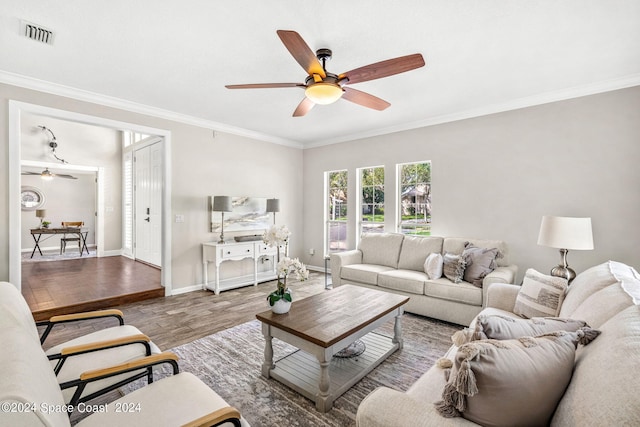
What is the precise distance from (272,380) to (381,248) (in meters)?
2.72

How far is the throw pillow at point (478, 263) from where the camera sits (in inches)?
127

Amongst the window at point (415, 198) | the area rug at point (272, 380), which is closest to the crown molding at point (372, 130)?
the window at point (415, 198)

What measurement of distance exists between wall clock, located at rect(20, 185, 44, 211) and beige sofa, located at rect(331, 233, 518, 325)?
8.90 m

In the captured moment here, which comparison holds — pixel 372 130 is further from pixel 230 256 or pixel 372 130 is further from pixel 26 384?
pixel 26 384

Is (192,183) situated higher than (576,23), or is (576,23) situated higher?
(576,23)

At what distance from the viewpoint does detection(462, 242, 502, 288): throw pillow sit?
3223mm

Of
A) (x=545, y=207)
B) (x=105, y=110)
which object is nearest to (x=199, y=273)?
(x=105, y=110)

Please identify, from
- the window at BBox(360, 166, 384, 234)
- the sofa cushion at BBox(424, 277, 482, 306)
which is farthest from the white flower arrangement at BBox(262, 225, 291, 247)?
the window at BBox(360, 166, 384, 234)

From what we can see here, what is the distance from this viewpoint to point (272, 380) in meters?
2.24

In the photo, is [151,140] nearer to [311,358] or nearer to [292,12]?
[292,12]

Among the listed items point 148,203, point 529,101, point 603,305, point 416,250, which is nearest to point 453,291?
point 416,250

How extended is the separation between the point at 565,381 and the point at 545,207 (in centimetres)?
334

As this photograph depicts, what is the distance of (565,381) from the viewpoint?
996 mm

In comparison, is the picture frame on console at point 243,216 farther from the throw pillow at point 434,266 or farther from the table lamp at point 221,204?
the throw pillow at point 434,266
